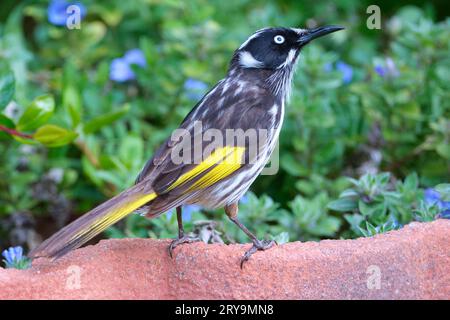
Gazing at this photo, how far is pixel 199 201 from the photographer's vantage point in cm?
461

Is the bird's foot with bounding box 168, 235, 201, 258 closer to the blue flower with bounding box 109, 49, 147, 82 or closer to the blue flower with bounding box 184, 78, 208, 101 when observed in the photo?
the blue flower with bounding box 184, 78, 208, 101

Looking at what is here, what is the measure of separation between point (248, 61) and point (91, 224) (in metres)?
1.73

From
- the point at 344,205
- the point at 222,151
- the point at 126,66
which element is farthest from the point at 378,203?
the point at 126,66

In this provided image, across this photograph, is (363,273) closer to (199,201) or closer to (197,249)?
(197,249)

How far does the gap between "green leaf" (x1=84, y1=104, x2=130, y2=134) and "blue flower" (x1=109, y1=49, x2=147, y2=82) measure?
3.43 ft

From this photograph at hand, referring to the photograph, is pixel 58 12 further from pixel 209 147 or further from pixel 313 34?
pixel 209 147

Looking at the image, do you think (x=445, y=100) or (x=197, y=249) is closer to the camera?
(x=197, y=249)

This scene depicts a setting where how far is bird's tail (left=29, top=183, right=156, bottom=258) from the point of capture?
12.5 ft

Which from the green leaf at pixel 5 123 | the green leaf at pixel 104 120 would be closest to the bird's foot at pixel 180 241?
the green leaf at pixel 5 123

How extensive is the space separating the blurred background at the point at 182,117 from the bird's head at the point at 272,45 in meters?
0.87

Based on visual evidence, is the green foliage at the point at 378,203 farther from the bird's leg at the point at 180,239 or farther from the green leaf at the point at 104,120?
the green leaf at the point at 104,120

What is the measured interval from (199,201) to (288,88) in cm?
108

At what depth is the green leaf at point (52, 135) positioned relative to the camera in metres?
5.13

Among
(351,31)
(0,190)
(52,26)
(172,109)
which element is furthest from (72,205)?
(351,31)
